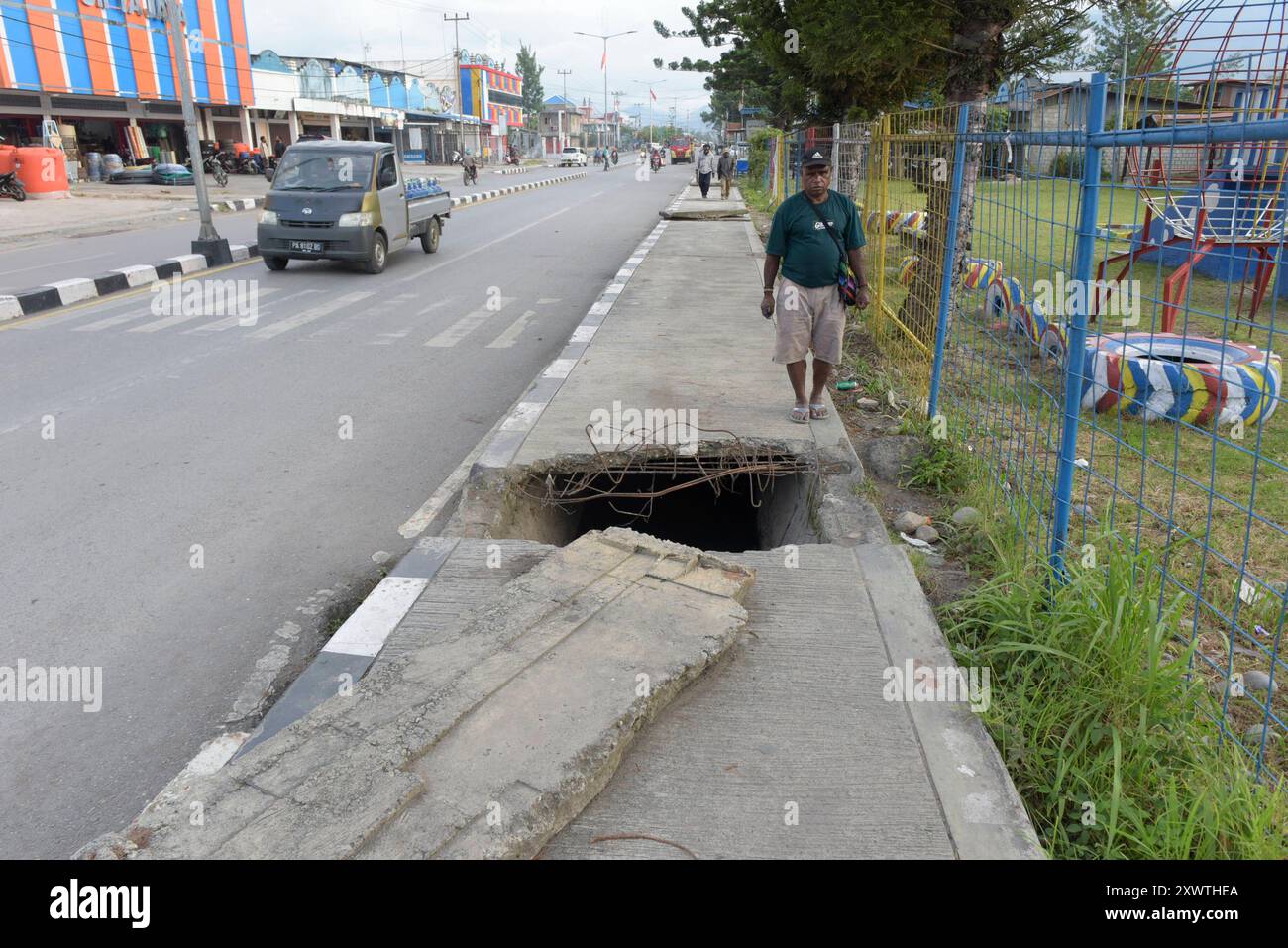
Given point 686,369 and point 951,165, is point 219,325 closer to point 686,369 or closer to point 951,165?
point 686,369

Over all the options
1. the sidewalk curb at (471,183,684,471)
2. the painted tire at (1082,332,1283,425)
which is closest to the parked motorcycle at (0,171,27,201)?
the sidewalk curb at (471,183,684,471)

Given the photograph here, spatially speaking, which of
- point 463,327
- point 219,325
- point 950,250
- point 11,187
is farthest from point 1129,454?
point 11,187

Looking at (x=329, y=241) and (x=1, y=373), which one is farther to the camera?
(x=329, y=241)

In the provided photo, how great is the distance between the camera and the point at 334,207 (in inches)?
492

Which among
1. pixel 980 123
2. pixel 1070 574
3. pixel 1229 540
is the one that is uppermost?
pixel 980 123

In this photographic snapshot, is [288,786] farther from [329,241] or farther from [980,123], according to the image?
[329,241]

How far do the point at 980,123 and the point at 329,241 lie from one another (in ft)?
30.1

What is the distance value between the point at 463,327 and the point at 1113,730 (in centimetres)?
800

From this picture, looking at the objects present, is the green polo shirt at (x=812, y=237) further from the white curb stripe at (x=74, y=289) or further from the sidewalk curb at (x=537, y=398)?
the white curb stripe at (x=74, y=289)

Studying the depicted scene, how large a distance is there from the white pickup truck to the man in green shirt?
840 centimetres

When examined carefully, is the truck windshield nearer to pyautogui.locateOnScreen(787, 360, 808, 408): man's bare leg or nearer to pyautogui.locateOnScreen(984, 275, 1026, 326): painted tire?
pyautogui.locateOnScreen(984, 275, 1026, 326): painted tire
